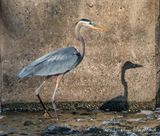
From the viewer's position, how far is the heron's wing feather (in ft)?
33.6

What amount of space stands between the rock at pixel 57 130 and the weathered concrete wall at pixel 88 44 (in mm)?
1054

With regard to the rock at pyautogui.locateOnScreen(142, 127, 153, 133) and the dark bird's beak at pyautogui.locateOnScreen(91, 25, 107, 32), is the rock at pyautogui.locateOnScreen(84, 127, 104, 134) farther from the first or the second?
the dark bird's beak at pyautogui.locateOnScreen(91, 25, 107, 32)

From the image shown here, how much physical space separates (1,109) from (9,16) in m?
1.34

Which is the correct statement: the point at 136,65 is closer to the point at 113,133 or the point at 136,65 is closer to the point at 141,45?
the point at 141,45

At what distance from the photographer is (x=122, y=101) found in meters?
10.8

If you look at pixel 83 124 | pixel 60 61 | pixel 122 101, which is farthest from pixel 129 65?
pixel 83 124

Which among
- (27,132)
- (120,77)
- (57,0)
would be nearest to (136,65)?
(120,77)

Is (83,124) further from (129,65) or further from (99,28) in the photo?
(99,28)

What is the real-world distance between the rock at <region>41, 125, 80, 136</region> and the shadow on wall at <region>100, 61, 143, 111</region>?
123 cm

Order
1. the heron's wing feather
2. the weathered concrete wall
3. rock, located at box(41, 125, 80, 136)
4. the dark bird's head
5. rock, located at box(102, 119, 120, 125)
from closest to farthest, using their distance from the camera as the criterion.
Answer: rock, located at box(41, 125, 80, 136)
rock, located at box(102, 119, 120, 125)
the heron's wing feather
the weathered concrete wall
the dark bird's head

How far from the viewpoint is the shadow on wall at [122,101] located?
1069 centimetres

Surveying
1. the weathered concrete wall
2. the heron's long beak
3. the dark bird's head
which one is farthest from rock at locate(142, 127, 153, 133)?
the heron's long beak

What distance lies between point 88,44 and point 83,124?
1339mm

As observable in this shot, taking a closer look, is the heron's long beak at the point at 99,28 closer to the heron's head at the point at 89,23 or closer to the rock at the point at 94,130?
the heron's head at the point at 89,23
